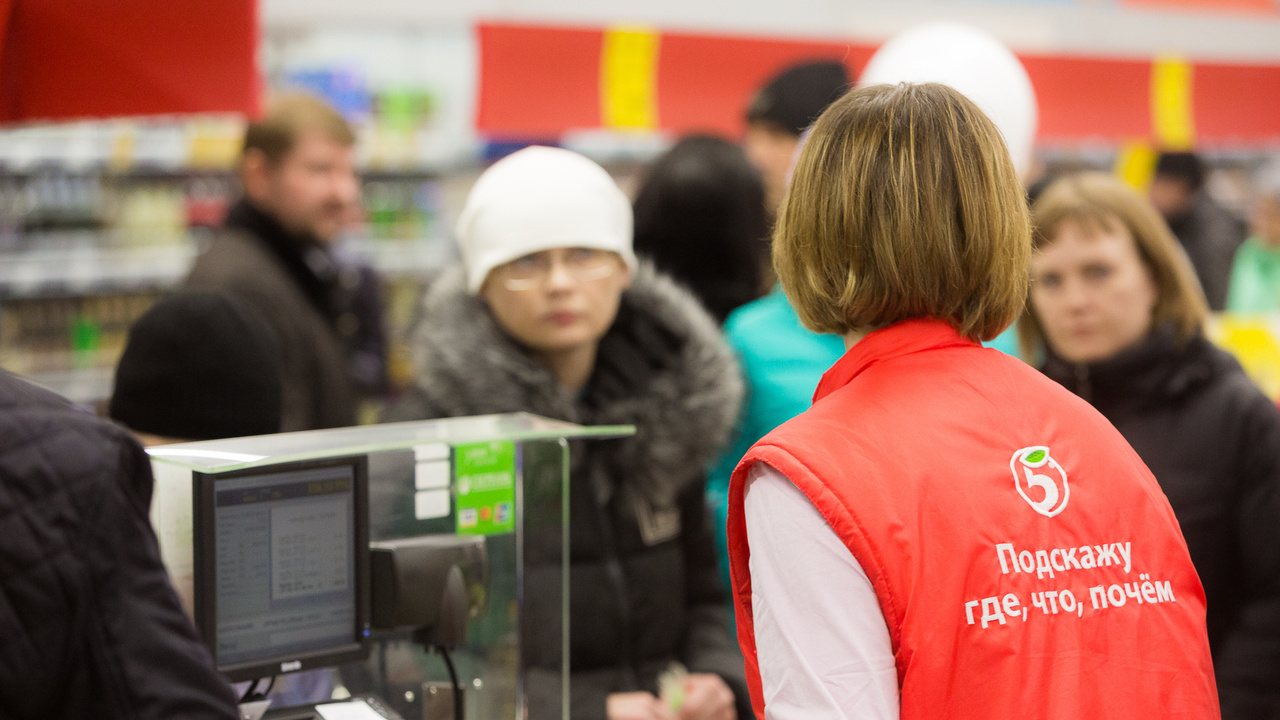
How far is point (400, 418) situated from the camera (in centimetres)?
199

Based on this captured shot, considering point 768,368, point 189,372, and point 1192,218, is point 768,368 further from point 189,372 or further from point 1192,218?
point 1192,218

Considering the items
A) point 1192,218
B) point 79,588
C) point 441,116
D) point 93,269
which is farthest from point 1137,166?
point 79,588

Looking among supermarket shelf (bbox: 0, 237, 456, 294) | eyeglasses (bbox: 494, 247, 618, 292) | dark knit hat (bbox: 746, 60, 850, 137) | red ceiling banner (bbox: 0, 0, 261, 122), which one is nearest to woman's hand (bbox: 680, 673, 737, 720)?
eyeglasses (bbox: 494, 247, 618, 292)

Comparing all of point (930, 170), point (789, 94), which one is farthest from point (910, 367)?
point (789, 94)

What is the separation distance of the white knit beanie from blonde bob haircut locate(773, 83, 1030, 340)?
0.89 metres

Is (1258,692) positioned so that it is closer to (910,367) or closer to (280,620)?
(910,367)

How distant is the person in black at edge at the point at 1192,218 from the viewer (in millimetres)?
6129

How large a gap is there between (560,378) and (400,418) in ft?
1.07

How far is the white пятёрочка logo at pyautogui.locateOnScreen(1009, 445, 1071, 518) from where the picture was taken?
1136mm

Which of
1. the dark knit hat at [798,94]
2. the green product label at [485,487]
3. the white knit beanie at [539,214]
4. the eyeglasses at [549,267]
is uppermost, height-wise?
the dark knit hat at [798,94]

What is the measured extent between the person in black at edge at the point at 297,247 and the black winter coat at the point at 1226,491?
2137 mm

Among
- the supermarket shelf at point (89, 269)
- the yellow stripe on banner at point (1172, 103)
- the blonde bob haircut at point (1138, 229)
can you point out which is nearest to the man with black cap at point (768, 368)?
the blonde bob haircut at point (1138, 229)

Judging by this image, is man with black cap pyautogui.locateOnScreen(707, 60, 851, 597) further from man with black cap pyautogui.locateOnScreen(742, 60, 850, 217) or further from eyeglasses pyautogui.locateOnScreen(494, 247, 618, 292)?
man with black cap pyautogui.locateOnScreen(742, 60, 850, 217)

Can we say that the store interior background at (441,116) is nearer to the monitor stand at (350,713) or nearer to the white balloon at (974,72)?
the white balloon at (974,72)
